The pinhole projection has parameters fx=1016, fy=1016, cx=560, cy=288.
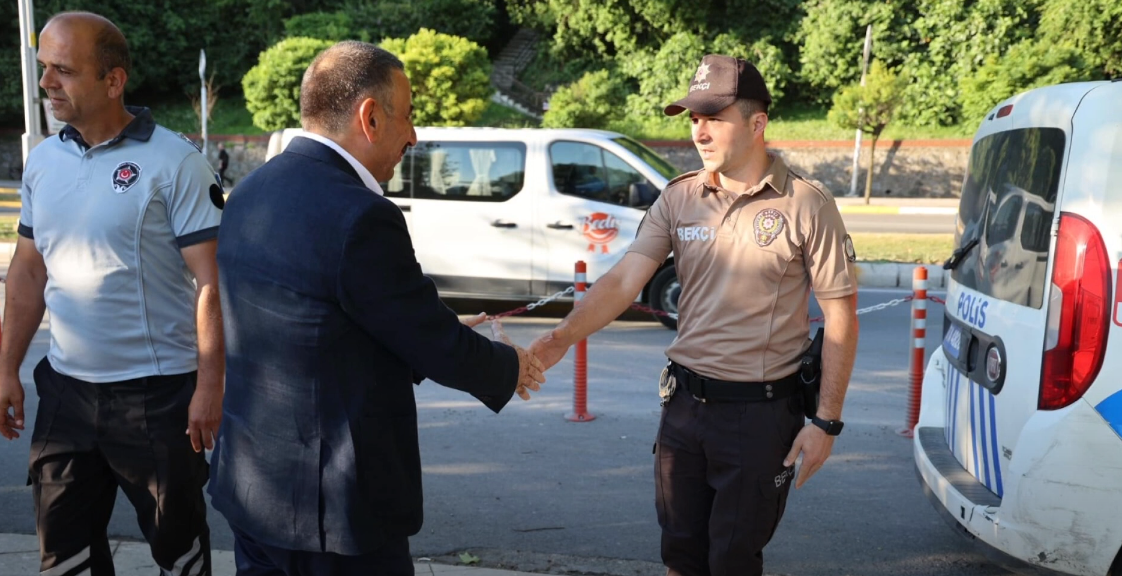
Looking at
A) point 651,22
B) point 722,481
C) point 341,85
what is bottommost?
point 722,481

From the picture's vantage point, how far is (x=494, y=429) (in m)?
6.25

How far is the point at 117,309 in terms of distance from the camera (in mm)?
3031

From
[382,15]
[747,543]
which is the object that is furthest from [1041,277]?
[382,15]

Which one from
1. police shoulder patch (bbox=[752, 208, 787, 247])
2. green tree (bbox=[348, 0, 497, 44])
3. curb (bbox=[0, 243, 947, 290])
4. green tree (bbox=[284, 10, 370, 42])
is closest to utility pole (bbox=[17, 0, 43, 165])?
curb (bbox=[0, 243, 947, 290])

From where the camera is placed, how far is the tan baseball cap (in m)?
2.99

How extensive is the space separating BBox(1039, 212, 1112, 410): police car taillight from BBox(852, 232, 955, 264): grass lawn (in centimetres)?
1013

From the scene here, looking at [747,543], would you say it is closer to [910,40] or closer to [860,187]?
[860,187]

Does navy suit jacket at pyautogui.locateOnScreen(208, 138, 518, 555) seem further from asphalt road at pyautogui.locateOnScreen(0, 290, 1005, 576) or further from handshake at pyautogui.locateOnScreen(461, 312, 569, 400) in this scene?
asphalt road at pyautogui.locateOnScreen(0, 290, 1005, 576)

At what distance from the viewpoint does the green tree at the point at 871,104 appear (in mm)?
28961

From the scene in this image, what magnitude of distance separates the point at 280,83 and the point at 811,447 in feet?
107

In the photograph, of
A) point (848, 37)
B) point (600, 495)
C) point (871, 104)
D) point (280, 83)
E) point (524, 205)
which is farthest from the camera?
point (848, 37)

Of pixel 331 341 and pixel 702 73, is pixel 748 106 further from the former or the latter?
pixel 331 341

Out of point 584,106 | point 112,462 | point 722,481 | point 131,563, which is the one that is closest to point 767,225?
point 722,481

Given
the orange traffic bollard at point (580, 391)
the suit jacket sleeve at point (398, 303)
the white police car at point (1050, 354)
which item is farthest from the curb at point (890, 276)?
the suit jacket sleeve at point (398, 303)
